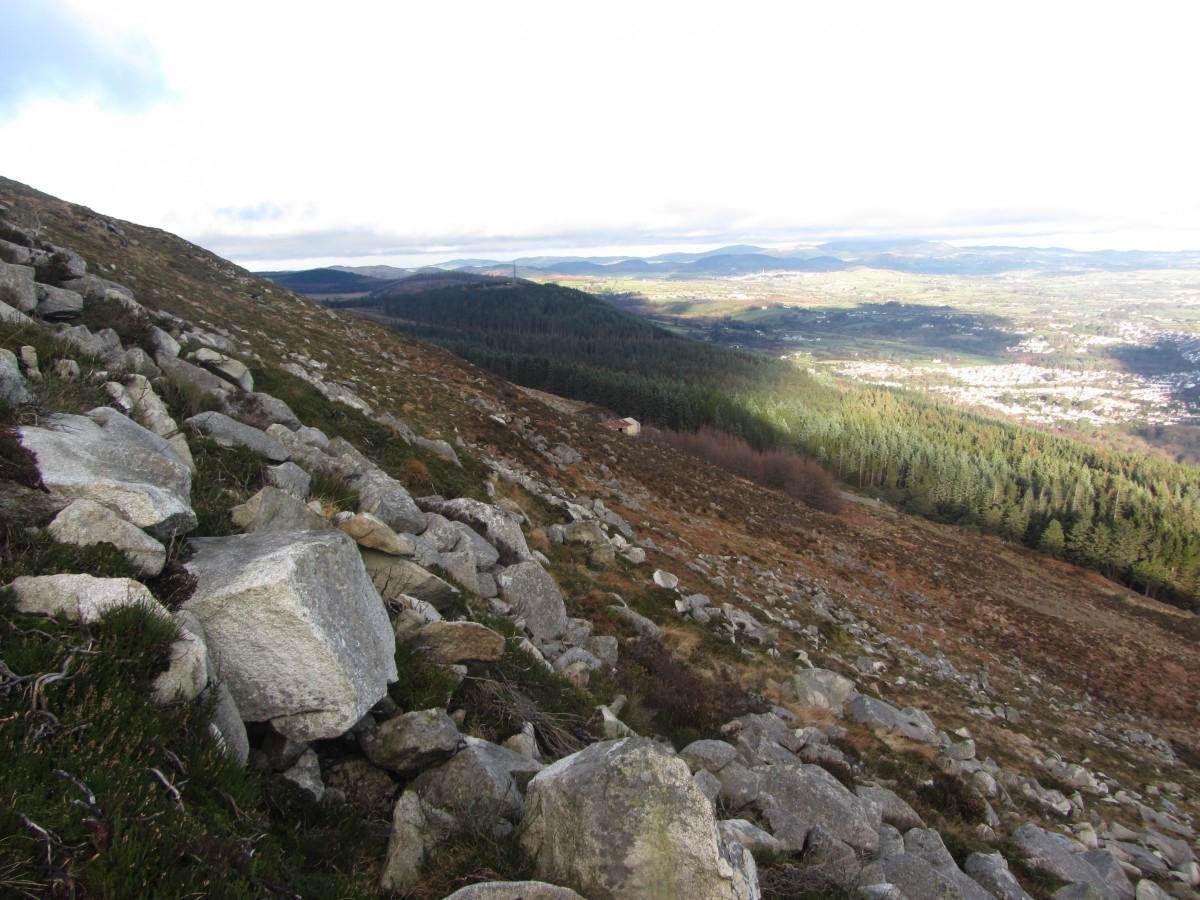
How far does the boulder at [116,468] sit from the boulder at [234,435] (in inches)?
75.9

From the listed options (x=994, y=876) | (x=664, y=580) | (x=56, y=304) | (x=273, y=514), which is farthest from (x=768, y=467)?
(x=273, y=514)

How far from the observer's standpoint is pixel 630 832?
4.31m

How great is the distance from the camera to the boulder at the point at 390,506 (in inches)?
401

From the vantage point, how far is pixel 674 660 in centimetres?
Answer: 1266

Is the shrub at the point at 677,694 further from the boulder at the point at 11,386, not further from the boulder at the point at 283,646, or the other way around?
the boulder at the point at 11,386

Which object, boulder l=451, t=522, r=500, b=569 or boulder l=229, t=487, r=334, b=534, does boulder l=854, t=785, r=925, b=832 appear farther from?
boulder l=229, t=487, r=334, b=534

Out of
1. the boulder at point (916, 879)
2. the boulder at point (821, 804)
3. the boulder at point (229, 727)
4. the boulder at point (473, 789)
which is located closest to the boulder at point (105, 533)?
the boulder at point (229, 727)

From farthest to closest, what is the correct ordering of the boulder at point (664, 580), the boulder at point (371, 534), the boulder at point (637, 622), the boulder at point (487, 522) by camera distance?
the boulder at point (664, 580) < the boulder at point (637, 622) < the boulder at point (487, 522) < the boulder at point (371, 534)

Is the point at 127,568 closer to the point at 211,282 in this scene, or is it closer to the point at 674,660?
the point at 674,660

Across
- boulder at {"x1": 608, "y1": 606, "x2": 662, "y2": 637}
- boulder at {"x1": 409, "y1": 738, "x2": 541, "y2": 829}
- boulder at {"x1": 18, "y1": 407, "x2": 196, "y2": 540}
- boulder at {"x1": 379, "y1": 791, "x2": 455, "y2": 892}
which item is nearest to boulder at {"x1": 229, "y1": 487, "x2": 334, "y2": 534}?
boulder at {"x1": 18, "y1": 407, "x2": 196, "y2": 540}

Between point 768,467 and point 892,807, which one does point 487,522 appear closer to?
point 892,807

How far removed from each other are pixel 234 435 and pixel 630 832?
27.8ft

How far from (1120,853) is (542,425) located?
29463 mm

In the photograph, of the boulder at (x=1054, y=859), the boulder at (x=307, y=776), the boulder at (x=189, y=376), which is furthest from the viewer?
the boulder at (x=189, y=376)
